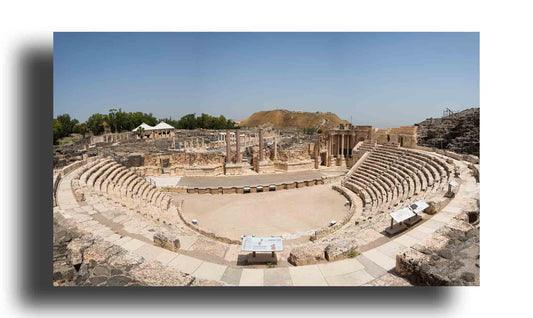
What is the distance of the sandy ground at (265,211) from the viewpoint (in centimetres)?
1298

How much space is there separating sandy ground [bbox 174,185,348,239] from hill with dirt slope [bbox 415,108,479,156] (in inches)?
574

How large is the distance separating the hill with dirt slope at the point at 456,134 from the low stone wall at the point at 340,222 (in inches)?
495

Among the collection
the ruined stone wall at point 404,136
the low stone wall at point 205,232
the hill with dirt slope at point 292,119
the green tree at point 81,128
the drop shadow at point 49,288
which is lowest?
the low stone wall at point 205,232

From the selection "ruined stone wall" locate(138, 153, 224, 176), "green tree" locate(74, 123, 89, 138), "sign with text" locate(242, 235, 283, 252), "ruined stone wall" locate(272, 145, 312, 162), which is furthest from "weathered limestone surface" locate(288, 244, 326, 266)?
"green tree" locate(74, 123, 89, 138)

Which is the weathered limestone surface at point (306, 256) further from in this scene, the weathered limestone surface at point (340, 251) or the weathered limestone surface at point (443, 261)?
the weathered limestone surface at point (443, 261)

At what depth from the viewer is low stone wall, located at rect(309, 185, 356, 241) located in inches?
428

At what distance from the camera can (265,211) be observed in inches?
609

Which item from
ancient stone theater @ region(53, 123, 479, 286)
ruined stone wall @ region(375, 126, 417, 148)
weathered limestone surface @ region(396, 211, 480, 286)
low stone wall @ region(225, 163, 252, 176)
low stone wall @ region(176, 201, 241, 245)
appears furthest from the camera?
low stone wall @ region(225, 163, 252, 176)

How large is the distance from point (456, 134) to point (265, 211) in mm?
26466

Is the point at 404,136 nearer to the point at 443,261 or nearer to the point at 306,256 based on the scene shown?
the point at 443,261

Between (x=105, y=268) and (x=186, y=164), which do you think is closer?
(x=105, y=268)

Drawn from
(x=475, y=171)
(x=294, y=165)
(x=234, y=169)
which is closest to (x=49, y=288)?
(x=475, y=171)

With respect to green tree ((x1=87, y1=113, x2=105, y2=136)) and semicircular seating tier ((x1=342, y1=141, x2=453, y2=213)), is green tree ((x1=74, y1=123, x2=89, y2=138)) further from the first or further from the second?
semicircular seating tier ((x1=342, y1=141, x2=453, y2=213))

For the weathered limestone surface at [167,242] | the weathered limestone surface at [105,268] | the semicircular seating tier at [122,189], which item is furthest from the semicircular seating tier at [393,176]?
the semicircular seating tier at [122,189]
